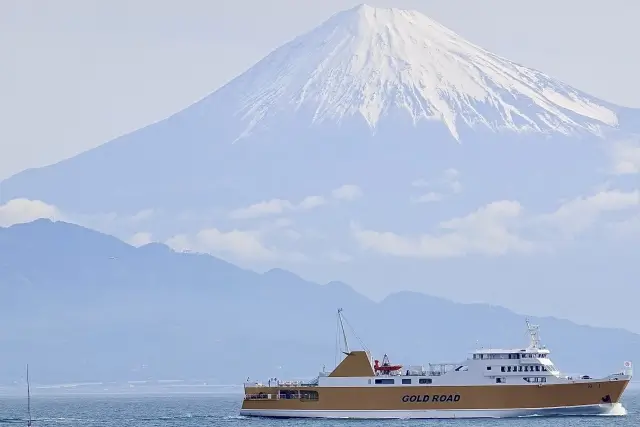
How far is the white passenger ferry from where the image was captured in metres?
113

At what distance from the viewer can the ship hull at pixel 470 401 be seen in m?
113

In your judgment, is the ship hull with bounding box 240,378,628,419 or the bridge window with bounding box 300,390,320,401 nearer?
the ship hull with bounding box 240,378,628,419

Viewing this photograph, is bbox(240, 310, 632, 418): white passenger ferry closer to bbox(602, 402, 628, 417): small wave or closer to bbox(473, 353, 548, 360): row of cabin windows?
bbox(473, 353, 548, 360): row of cabin windows

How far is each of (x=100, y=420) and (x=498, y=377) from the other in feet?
122

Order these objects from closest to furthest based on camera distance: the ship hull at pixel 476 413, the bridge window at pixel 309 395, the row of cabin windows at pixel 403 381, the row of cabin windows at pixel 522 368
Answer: the row of cabin windows at pixel 522 368
the ship hull at pixel 476 413
the row of cabin windows at pixel 403 381
the bridge window at pixel 309 395

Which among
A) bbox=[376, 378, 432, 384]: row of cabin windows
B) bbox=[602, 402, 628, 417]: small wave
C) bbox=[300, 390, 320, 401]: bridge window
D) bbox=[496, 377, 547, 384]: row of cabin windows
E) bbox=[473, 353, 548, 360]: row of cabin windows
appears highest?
bbox=[473, 353, 548, 360]: row of cabin windows

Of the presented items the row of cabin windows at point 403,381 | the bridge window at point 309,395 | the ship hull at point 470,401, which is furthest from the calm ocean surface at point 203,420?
the row of cabin windows at point 403,381

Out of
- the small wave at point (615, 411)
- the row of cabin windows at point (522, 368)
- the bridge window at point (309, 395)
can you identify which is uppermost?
the row of cabin windows at point (522, 368)

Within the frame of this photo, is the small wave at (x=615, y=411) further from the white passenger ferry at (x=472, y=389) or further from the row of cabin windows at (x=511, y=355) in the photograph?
the row of cabin windows at (x=511, y=355)

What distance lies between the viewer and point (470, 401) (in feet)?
373

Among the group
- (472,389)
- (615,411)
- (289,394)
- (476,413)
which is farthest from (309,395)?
(615,411)

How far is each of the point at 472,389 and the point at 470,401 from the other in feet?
2.71

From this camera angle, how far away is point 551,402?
114 meters

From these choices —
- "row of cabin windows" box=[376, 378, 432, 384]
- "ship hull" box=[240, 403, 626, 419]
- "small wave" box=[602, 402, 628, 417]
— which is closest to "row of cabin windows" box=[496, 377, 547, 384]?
"ship hull" box=[240, 403, 626, 419]
